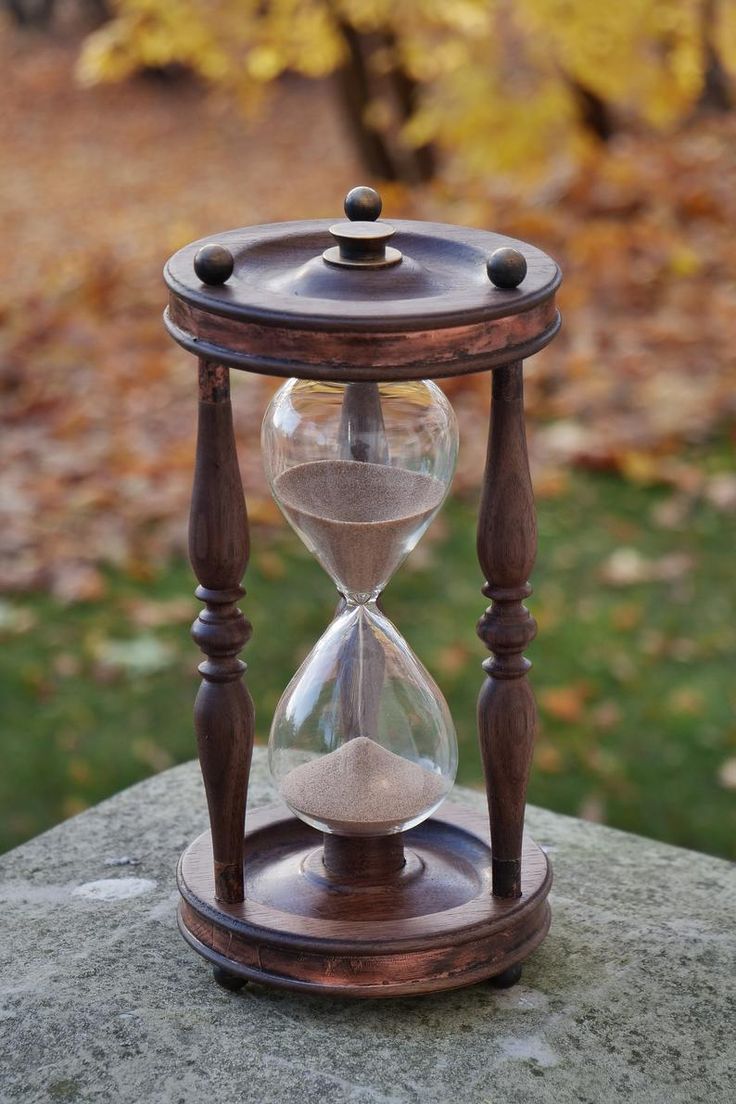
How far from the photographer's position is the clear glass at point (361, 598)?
2.11m

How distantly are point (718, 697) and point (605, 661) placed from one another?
0.37m

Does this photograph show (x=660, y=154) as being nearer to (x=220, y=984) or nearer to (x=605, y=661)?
(x=605, y=661)

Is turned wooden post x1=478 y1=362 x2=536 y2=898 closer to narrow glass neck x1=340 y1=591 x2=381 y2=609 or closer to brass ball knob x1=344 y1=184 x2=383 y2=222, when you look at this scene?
narrow glass neck x1=340 y1=591 x2=381 y2=609

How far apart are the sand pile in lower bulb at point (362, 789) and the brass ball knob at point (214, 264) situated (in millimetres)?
755

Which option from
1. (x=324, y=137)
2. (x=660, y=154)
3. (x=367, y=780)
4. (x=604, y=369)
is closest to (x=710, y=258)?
(x=604, y=369)

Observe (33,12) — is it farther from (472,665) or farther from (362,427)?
(362,427)

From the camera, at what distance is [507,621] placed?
210cm

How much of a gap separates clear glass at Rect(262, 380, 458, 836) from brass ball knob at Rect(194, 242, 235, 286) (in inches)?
9.2

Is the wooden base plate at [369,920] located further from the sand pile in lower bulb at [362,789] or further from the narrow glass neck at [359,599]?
the narrow glass neck at [359,599]

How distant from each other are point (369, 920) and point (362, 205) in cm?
103

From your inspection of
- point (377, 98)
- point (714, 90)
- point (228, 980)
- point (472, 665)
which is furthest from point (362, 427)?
point (714, 90)

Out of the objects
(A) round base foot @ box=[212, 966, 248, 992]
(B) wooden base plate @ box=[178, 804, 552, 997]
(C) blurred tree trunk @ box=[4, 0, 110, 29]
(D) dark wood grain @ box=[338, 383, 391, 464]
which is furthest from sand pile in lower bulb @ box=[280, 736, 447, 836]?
(C) blurred tree trunk @ box=[4, 0, 110, 29]

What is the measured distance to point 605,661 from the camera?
456cm

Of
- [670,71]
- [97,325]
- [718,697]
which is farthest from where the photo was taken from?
[670,71]
